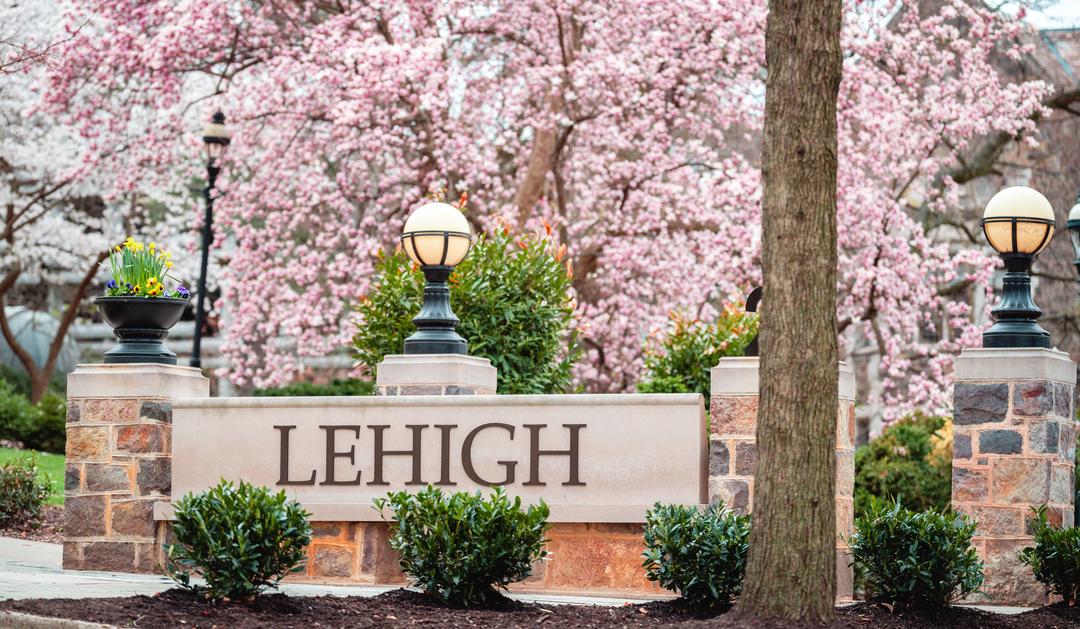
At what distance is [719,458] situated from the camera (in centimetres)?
896

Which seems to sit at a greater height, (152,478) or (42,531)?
(152,478)

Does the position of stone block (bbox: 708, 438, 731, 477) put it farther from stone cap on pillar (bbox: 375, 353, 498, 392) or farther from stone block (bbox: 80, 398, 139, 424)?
stone block (bbox: 80, 398, 139, 424)

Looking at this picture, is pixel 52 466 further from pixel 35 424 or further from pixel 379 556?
pixel 379 556

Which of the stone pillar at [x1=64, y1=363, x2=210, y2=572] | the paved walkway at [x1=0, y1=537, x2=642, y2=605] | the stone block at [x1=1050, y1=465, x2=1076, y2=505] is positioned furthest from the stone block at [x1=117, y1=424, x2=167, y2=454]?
the stone block at [x1=1050, y1=465, x2=1076, y2=505]

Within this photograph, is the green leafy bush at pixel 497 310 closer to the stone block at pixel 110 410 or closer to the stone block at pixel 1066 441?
the stone block at pixel 110 410

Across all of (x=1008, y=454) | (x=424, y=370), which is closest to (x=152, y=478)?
(x=424, y=370)

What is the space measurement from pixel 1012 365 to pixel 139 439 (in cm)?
630

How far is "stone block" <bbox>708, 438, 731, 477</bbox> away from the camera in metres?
8.95

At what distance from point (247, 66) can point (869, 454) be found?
9532 millimetres

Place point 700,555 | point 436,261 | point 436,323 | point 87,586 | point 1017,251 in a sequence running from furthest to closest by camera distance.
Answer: point 436,261, point 436,323, point 1017,251, point 87,586, point 700,555

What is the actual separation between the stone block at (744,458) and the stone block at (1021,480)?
5.99 feet

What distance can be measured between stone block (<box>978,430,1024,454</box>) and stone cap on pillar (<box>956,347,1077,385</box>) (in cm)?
37

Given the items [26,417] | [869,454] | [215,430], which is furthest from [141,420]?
[26,417]

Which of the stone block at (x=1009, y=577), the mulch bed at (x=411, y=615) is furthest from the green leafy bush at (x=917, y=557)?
the stone block at (x=1009, y=577)
